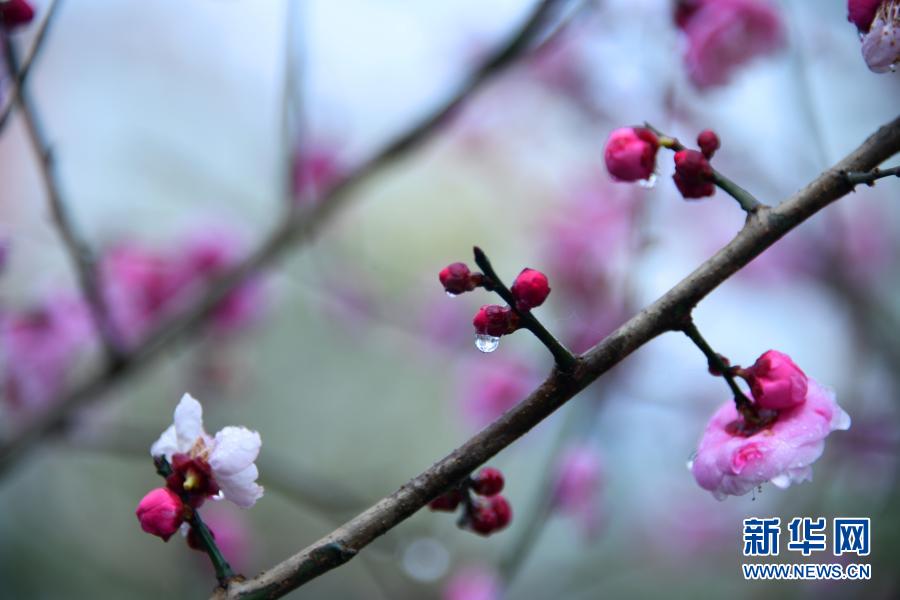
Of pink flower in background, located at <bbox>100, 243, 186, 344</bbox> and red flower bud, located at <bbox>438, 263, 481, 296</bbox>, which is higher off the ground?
pink flower in background, located at <bbox>100, 243, 186, 344</bbox>

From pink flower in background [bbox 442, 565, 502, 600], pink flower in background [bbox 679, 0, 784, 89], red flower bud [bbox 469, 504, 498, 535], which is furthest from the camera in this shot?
pink flower in background [bbox 442, 565, 502, 600]

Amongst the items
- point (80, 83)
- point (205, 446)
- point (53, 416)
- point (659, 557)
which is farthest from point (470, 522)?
point (80, 83)

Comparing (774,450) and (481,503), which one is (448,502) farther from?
(774,450)

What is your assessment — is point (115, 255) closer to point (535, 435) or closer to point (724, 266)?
point (535, 435)

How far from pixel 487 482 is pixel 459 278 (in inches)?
5.9

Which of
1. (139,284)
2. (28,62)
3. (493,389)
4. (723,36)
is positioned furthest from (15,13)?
(493,389)

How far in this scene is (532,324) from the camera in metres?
0.43

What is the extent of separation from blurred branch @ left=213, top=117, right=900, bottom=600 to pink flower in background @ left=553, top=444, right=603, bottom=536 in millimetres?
746

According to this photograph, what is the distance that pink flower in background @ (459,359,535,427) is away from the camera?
171cm

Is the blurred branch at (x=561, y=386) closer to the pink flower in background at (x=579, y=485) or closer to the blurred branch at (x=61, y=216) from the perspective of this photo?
the blurred branch at (x=61, y=216)

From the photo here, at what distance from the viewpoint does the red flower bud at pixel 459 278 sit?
44 centimetres

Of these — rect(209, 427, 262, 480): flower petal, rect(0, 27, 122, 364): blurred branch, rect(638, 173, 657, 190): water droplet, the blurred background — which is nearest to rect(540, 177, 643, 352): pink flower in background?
the blurred background

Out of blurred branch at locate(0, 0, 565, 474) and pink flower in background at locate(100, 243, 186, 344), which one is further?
pink flower in background at locate(100, 243, 186, 344)

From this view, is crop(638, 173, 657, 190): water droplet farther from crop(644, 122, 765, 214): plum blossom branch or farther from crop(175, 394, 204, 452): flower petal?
crop(175, 394, 204, 452): flower petal
